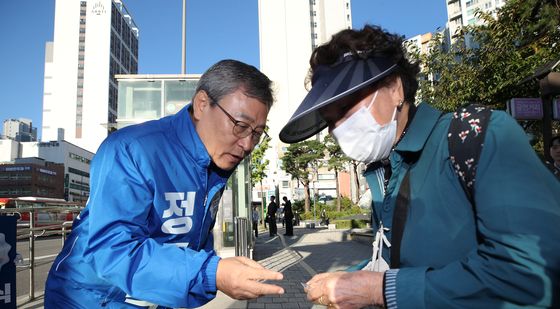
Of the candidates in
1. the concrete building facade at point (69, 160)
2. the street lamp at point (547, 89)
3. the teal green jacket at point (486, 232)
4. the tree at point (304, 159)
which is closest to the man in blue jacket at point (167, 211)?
the teal green jacket at point (486, 232)

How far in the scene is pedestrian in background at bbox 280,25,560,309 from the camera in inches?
39.0

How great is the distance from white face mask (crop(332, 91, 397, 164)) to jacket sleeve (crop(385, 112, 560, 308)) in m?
0.47

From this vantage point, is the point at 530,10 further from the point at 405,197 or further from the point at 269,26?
the point at 269,26

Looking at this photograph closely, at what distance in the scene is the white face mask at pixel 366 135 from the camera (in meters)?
1.55

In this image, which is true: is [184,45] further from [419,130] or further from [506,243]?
[506,243]

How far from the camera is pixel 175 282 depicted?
4.22ft

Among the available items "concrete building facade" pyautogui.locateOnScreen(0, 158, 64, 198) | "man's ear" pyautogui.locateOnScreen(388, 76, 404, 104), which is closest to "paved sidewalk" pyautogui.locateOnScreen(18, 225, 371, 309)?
"man's ear" pyautogui.locateOnScreen(388, 76, 404, 104)

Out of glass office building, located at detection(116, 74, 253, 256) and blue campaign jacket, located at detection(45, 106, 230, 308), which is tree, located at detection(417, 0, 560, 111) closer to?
glass office building, located at detection(116, 74, 253, 256)

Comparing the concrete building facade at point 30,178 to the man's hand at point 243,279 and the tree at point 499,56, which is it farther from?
the man's hand at point 243,279

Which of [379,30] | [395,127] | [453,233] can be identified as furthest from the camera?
[379,30]

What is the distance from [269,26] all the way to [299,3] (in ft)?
30.6

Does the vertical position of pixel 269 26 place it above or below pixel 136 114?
above

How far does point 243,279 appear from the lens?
129cm

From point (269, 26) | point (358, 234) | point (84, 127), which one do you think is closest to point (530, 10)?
point (358, 234)
